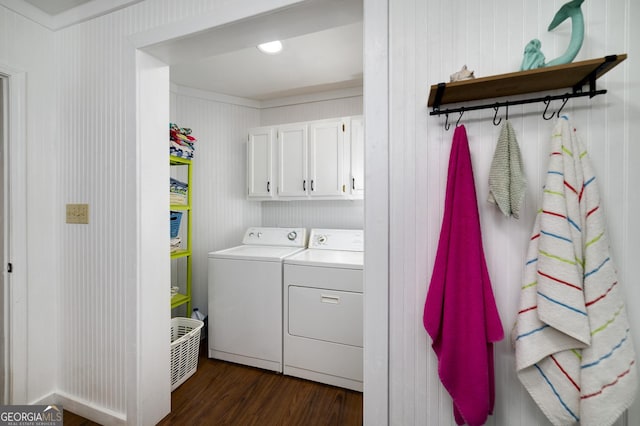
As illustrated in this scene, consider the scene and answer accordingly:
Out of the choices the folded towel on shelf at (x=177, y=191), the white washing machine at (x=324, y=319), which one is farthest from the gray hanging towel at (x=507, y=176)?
the folded towel on shelf at (x=177, y=191)

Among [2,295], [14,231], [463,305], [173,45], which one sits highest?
[173,45]

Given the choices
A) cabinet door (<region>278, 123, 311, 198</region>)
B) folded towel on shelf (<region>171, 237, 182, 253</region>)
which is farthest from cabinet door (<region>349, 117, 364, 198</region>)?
folded towel on shelf (<region>171, 237, 182, 253</region>)

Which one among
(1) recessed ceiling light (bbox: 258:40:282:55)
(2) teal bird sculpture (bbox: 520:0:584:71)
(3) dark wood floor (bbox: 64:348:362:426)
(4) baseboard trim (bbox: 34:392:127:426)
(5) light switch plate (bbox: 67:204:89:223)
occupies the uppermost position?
(1) recessed ceiling light (bbox: 258:40:282:55)

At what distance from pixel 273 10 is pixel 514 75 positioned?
0.95 metres

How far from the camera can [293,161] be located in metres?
2.45

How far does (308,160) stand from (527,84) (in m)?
1.76

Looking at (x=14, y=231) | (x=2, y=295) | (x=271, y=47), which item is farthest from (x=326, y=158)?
(x=2, y=295)

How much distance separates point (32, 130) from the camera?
1.52m

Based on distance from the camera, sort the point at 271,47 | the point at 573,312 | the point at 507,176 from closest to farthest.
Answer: the point at 573,312, the point at 507,176, the point at 271,47

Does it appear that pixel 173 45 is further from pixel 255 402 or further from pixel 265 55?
pixel 255 402

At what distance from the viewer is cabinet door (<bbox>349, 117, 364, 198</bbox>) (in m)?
2.26

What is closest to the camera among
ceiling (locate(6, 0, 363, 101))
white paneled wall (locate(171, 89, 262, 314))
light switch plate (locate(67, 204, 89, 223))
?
ceiling (locate(6, 0, 363, 101))

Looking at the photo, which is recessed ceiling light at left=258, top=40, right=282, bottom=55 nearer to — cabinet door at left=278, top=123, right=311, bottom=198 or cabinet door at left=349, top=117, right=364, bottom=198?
cabinet door at left=278, top=123, right=311, bottom=198

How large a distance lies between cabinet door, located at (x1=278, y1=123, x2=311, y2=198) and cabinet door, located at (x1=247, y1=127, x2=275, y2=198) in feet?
0.34
